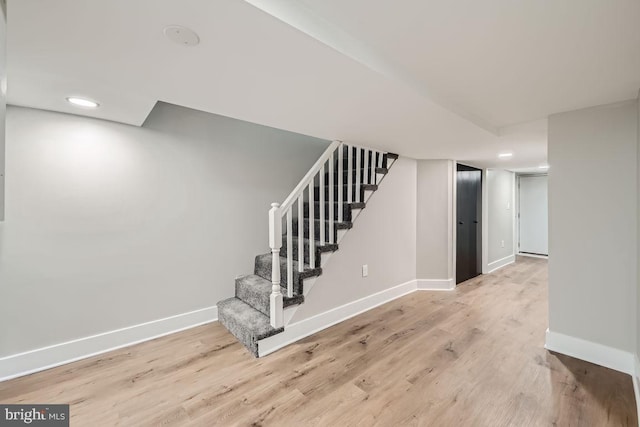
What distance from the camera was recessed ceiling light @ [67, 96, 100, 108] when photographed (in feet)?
5.74

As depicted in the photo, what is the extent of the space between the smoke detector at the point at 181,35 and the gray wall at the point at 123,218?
157 centimetres

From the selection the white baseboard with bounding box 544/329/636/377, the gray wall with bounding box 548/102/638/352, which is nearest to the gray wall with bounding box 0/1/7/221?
the gray wall with bounding box 548/102/638/352

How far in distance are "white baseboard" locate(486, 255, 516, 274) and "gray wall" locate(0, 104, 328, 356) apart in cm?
417

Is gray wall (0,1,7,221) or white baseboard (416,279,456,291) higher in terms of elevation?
gray wall (0,1,7,221)

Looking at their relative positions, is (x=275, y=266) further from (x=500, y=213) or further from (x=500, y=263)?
(x=500, y=213)

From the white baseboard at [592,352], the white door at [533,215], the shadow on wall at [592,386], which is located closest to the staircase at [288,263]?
the shadow on wall at [592,386]

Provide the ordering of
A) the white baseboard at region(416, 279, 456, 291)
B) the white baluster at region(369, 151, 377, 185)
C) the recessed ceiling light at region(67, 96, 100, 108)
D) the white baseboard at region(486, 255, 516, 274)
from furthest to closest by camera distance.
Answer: the white baseboard at region(486, 255, 516, 274), the white baseboard at region(416, 279, 456, 291), the white baluster at region(369, 151, 377, 185), the recessed ceiling light at region(67, 96, 100, 108)

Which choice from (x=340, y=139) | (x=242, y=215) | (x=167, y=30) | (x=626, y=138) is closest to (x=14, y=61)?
(x=167, y=30)

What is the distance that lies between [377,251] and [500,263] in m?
3.36

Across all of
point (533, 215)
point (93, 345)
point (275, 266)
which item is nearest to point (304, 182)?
point (275, 266)

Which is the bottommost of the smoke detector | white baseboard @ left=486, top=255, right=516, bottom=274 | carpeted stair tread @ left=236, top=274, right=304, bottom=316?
white baseboard @ left=486, top=255, right=516, bottom=274

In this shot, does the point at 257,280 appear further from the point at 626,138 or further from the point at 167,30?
the point at 626,138

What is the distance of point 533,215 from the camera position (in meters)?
5.99

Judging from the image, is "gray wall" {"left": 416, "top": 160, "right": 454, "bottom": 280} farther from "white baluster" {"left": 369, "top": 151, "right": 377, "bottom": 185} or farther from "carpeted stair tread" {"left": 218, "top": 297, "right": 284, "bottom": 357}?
"carpeted stair tread" {"left": 218, "top": 297, "right": 284, "bottom": 357}
